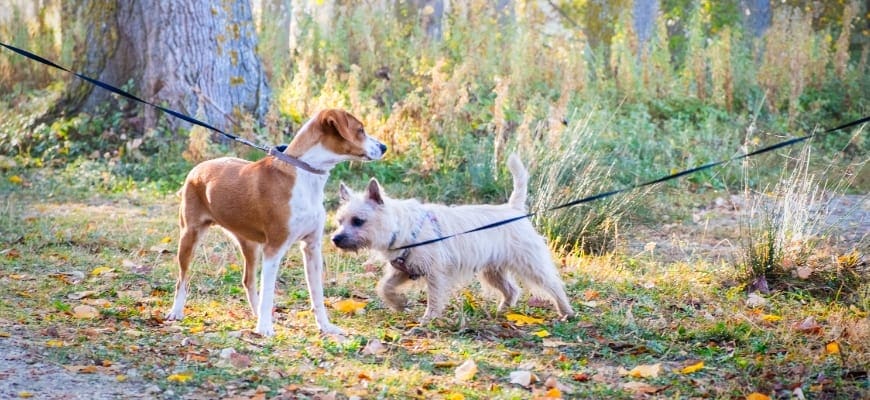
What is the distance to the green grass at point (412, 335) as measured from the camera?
458 cm

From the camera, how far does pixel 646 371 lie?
4730mm

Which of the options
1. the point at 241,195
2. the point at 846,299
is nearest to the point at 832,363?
the point at 846,299

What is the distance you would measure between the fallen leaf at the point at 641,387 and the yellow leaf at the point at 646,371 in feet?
0.34

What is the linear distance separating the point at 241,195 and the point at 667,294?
9.09ft

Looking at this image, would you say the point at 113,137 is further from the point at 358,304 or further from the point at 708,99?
the point at 708,99

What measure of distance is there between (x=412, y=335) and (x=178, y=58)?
6.28 meters

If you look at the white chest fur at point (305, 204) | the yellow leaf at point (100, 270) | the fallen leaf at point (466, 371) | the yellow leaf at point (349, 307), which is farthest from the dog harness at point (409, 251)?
the yellow leaf at point (100, 270)

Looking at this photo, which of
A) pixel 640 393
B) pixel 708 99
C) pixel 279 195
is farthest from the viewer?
pixel 708 99

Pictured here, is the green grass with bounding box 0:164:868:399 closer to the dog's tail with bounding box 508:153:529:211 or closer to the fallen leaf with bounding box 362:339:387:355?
the fallen leaf with bounding box 362:339:387:355

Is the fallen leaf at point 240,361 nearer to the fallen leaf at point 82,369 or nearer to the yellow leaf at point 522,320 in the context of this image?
the fallen leaf at point 82,369

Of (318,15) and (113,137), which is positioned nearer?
(113,137)

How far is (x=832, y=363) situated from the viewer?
15.5ft

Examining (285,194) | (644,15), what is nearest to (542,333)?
(285,194)

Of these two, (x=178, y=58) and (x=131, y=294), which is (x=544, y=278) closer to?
(x=131, y=294)
